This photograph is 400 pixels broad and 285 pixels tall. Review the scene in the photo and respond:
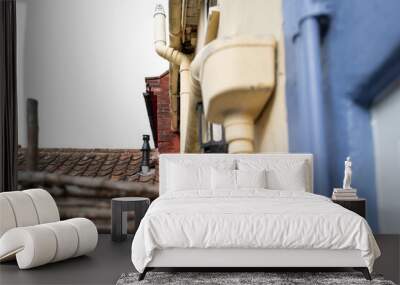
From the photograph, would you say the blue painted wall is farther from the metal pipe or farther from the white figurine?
the white figurine

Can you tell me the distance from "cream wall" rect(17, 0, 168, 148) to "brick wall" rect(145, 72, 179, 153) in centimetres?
10

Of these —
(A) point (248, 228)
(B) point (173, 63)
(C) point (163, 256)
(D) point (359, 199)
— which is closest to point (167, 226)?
(C) point (163, 256)

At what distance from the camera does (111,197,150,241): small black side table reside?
4.11m

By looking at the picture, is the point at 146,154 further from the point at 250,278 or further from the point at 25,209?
the point at 250,278

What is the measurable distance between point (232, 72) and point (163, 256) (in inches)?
84.6

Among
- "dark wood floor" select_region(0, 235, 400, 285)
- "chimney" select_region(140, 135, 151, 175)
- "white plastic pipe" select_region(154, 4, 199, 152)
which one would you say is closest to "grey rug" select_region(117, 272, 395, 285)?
"dark wood floor" select_region(0, 235, 400, 285)

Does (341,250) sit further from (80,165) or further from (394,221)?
(80,165)

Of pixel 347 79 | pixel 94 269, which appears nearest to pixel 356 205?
pixel 347 79

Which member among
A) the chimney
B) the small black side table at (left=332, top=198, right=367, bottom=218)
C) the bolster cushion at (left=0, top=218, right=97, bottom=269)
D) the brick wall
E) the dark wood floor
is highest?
the brick wall

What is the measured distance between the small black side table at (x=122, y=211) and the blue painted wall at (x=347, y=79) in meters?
1.55

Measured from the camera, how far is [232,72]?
14.1ft

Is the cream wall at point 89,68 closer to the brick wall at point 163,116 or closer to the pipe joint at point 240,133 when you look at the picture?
the brick wall at point 163,116

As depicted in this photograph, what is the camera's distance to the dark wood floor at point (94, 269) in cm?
287

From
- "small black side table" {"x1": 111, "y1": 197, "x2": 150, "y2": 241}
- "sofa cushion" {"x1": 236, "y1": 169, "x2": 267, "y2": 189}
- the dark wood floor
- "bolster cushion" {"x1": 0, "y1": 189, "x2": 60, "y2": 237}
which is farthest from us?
"small black side table" {"x1": 111, "y1": 197, "x2": 150, "y2": 241}
